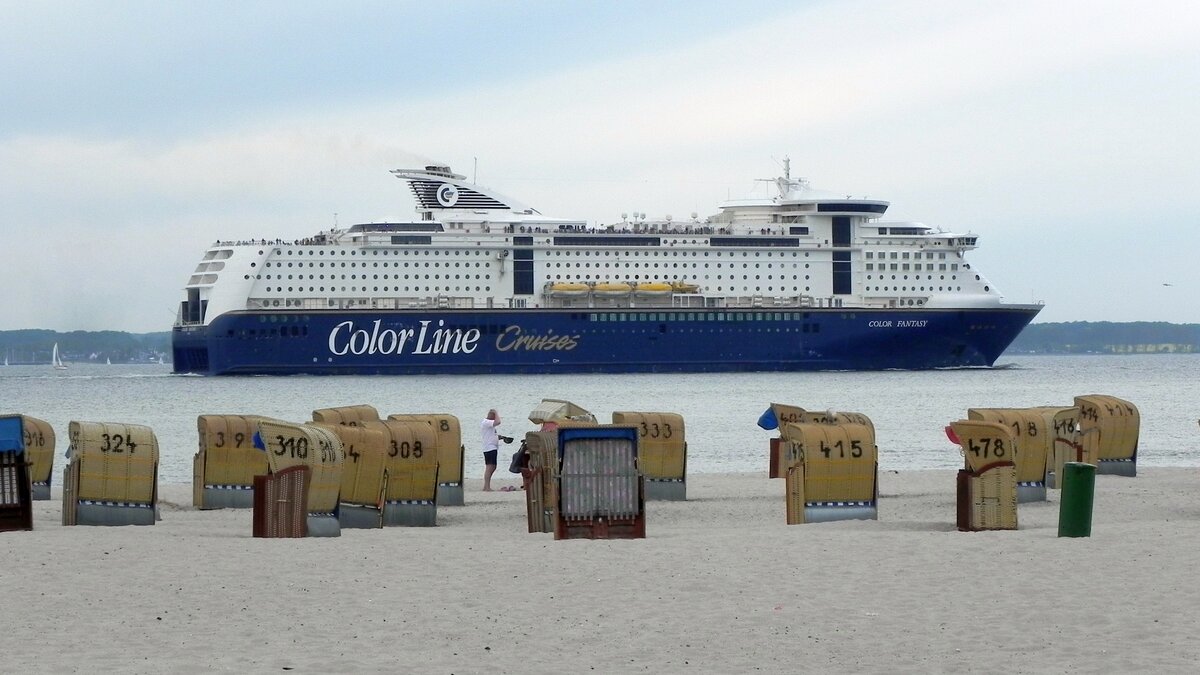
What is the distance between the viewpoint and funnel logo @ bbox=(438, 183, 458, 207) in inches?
2894

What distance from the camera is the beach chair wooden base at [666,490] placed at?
19.4 meters

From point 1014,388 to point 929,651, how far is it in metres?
52.8

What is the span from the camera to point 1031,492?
17328 mm

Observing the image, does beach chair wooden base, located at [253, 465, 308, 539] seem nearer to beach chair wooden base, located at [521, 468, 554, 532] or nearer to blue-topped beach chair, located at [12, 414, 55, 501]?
beach chair wooden base, located at [521, 468, 554, 532]

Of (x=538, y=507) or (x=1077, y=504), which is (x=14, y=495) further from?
(x=1077, y=504)

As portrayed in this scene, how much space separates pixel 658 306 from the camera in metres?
69.1

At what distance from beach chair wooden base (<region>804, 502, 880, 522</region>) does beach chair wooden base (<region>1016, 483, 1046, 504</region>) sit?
8.23 ft

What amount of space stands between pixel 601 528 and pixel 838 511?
9.64 feet

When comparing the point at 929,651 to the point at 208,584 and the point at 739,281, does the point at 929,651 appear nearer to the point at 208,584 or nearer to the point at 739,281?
the point at 208,584

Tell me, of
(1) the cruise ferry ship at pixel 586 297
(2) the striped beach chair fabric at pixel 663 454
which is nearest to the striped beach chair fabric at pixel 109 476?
(2) the striped beach chair fabric at pixel 663 454

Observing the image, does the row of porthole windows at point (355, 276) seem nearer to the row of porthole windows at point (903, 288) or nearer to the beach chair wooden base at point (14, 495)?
the row of porthole windows at point (903, 288)

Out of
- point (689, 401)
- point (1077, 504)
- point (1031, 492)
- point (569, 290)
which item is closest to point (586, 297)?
point (569, 290)

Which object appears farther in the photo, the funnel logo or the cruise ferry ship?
the funnel logo

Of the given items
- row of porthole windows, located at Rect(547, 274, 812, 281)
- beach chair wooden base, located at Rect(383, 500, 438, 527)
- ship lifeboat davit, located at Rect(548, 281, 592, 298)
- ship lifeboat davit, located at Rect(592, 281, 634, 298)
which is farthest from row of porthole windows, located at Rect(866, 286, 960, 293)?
beach chair wooden base, located at Rect(383, 500, 438, 527)
